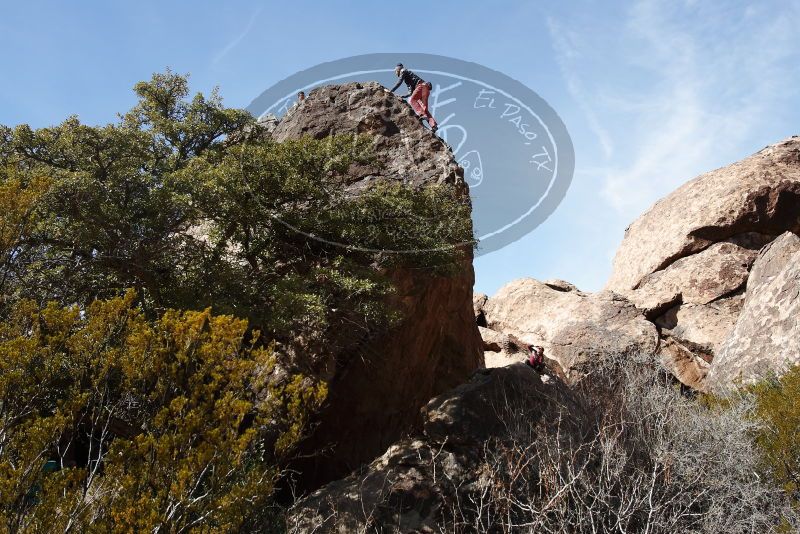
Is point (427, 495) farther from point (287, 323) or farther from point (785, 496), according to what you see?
point (785, 496)

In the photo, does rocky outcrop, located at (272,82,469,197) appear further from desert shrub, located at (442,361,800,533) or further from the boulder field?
the boulder field

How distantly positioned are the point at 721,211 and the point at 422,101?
13213mm

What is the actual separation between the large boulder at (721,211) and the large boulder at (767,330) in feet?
13.4

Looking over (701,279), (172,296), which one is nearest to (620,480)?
(172,296)

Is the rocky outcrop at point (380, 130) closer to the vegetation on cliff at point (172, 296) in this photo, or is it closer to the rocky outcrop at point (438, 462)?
the vegetation on cliff at point (172, 296)

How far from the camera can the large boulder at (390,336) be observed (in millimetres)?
11117

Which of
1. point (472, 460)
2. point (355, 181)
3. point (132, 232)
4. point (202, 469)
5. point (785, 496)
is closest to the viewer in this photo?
point (202, 469)

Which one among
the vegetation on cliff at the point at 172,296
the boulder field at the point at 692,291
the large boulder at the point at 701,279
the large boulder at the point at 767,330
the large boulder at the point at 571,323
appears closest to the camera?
the vegetation on cliff at the point at 172,296

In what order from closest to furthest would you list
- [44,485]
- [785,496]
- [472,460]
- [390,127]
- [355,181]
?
[44,485] → [472,460] → [785,496] → [355,181] → [390,127]

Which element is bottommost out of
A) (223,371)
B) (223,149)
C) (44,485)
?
(44,485)

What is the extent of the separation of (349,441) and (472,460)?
367 cm

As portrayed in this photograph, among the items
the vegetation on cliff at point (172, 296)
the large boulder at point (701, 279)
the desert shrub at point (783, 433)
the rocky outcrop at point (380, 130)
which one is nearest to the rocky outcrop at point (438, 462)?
the vegetation on cliff at point (172, 296)

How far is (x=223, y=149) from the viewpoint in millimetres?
11484

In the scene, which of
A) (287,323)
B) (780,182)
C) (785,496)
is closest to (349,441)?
(287,323)
